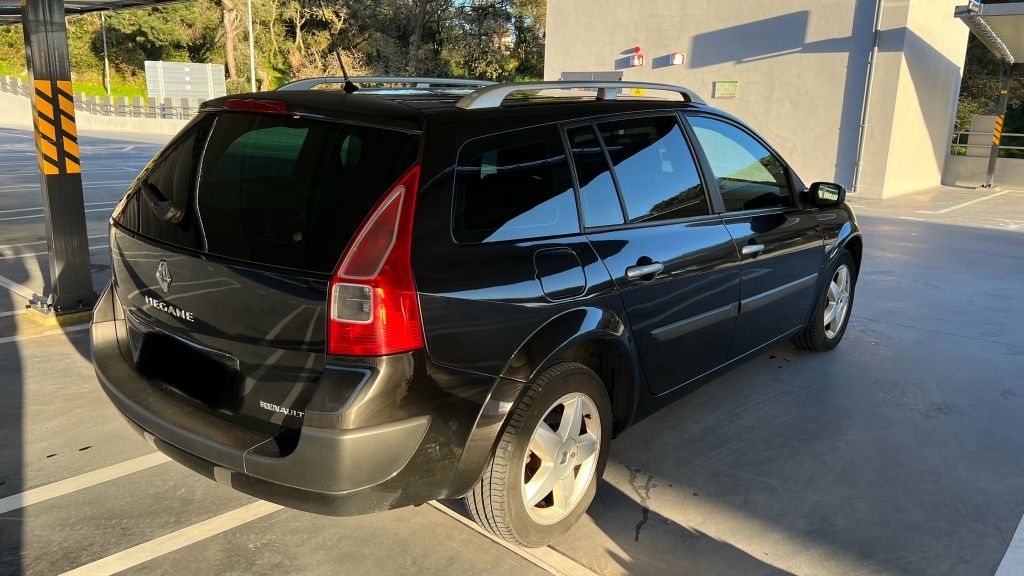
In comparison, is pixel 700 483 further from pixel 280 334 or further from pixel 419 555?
pixel 280 334

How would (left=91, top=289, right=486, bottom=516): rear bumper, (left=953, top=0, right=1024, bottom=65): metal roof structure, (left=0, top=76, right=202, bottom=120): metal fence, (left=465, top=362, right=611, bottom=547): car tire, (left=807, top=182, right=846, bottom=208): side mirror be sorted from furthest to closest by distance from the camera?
(left=0, top=76, right=202, bottom=120): metal fence < (left=953, top=0, right=1024, bottom=65): metal roof structure < (left=807, top=182, right=846, bottom=208): side mirror < (left=465, top=362, right=611, bottom=547): car tire < (left=91, top=289, right=486, bottom=516): rear bumper

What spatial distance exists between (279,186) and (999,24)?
1649 cm

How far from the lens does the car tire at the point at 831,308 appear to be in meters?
4.89

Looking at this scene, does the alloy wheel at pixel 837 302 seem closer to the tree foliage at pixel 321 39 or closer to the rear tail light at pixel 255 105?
the rear tail light at pixel 255 105

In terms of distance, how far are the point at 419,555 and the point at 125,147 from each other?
77.9 ft

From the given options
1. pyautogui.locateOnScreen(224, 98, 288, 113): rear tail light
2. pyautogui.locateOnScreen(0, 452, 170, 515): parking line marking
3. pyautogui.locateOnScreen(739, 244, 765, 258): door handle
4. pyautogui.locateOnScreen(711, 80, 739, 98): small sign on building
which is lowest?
pyautogui.locateOnScreen(0, 452, 170, 515): parking line marking

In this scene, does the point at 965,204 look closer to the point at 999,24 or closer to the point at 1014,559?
the point at 999,24

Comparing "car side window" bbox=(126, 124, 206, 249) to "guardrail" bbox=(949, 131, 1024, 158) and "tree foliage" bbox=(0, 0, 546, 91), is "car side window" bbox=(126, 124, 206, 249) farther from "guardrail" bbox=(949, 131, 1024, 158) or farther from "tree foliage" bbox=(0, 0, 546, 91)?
"tree foliage" bbox=(0, 0, 546, 91)

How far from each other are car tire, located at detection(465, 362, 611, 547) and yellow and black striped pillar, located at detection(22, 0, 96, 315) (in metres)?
4.03

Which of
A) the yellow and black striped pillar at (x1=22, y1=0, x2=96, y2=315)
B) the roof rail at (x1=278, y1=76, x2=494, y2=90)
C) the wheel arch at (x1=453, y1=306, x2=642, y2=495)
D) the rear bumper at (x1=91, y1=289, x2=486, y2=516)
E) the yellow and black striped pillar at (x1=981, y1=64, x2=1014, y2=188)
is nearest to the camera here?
the rear bumper at (x1=91, y1=289, x2=486, y2=516)

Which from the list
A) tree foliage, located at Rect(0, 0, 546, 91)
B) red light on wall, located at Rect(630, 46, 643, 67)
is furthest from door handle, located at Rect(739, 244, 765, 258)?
tree foliage, located at Rect(0, 0, 546, 91)

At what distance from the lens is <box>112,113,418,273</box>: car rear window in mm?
2363

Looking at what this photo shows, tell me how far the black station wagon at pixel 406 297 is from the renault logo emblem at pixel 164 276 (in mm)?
15

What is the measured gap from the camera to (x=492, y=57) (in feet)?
135
